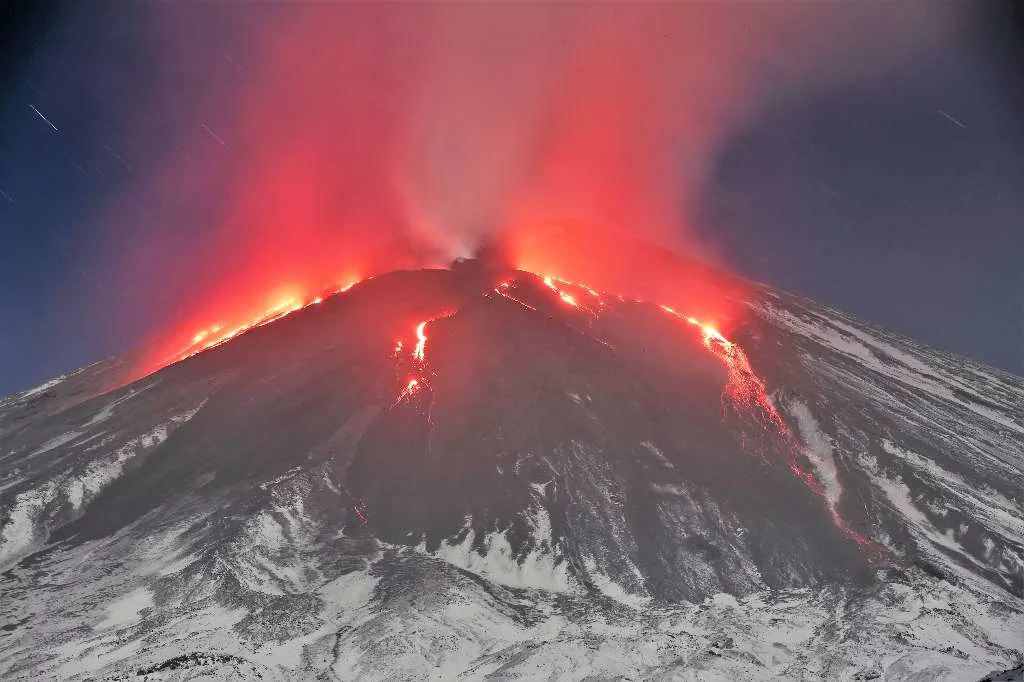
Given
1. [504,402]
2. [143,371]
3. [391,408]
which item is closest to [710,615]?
[504,402]

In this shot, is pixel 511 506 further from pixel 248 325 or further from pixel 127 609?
pixel 248 325

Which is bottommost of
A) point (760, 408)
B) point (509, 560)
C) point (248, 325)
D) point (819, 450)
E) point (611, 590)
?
point (611, 590)

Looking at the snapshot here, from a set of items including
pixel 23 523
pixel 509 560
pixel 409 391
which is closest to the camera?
pixel 509 560

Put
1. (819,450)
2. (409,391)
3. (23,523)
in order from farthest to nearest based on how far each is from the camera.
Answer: (409,391), (819,450), (23,523)

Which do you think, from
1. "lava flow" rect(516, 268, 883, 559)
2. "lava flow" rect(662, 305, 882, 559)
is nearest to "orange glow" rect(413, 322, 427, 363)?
"lava flow" rect(516, 268, 883, 559)

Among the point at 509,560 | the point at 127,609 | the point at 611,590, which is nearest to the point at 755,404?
the point at 611,590

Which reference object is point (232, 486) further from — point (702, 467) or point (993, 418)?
point (993, 418)

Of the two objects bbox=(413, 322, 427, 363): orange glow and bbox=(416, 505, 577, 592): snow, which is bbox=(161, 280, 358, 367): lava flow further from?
bbox=(416, 505, 577, 592): snow

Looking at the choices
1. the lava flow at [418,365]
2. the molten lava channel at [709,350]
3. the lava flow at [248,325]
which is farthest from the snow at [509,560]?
the lava flow at [248,325]

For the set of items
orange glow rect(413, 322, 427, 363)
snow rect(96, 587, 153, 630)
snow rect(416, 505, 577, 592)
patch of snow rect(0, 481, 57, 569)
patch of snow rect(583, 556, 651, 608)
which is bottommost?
patch of snow rect(583, 556, 651, 608)
